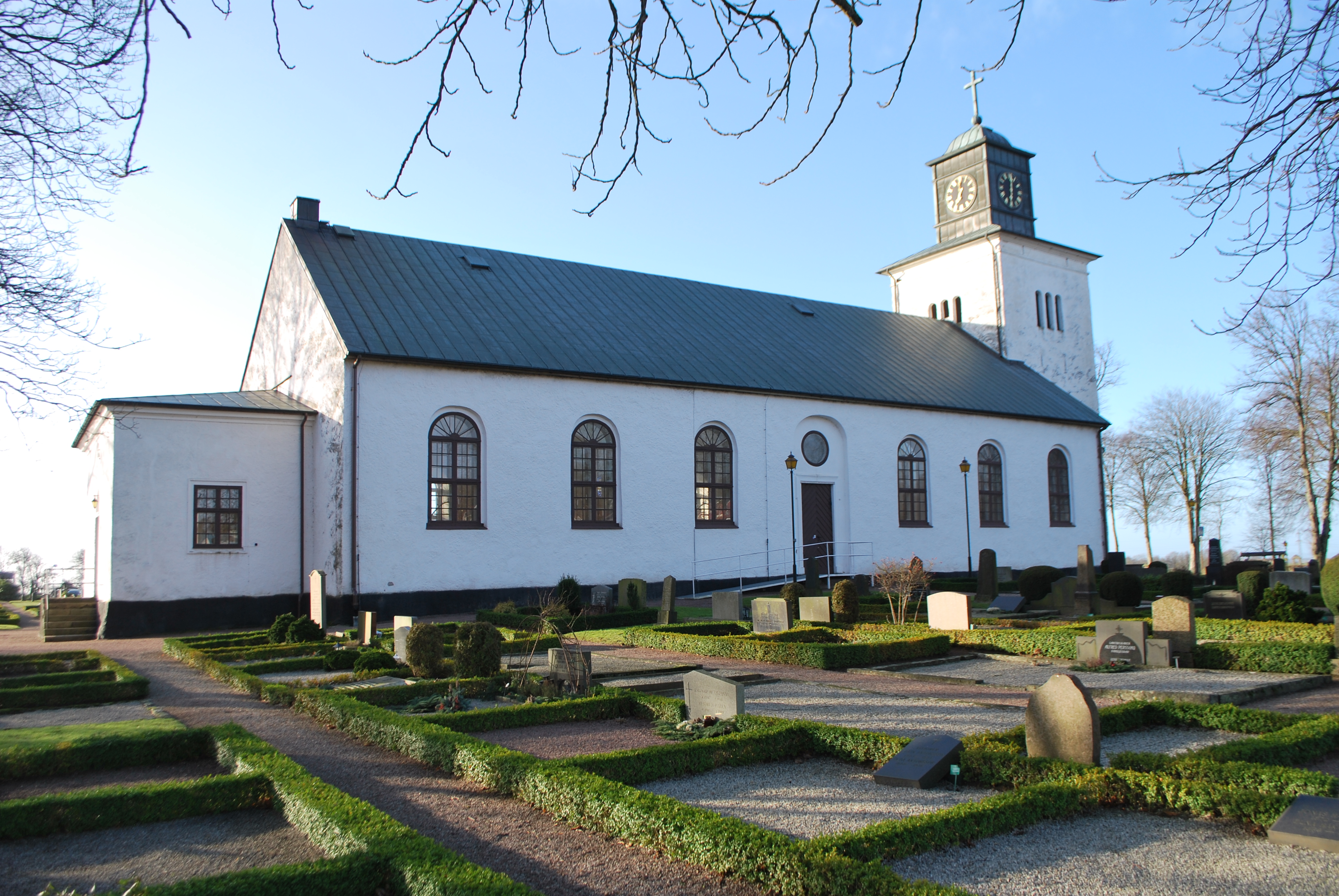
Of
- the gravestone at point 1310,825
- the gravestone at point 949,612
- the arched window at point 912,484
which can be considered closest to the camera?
the gravestone at point 1310,825

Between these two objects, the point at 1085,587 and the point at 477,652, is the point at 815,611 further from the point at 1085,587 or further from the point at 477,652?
the point at 477,652

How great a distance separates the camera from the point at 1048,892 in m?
3.89

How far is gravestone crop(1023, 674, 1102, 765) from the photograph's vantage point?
224 inches

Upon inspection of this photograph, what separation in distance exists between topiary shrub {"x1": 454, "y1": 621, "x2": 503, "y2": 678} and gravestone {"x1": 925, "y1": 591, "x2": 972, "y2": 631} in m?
6.97

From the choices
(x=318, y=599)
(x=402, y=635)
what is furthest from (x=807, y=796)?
(x=318, y=599)

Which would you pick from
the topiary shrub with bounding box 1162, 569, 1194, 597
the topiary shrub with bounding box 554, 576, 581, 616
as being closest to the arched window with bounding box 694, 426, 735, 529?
the topiary shrub with bounding box 554, 576, 581, 616

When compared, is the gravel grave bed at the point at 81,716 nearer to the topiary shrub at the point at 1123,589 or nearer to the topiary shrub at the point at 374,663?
A: the topiary shrub at the point at 374,663

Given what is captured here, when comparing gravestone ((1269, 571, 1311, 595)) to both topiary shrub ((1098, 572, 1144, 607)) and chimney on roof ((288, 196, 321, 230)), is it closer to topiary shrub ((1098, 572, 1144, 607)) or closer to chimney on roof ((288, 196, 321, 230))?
topiary shrub ((1098, 572, 1144, 607))

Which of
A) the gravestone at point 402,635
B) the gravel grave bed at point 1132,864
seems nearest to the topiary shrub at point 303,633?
the gravestone at point 402,635

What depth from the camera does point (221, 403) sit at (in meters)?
19.3

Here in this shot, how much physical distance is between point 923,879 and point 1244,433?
133 feet

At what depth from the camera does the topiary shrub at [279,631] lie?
1448 cm

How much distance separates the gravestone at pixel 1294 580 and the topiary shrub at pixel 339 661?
16.3 metres

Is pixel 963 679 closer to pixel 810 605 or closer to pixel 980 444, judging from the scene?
pixel 810 605
